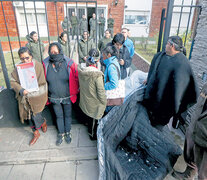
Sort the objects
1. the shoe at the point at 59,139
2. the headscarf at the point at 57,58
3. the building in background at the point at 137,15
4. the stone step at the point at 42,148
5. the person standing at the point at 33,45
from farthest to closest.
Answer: the building in background at the point at 137,15, the person standing at the point at 33,45, the shoe at the point at 59,139, the stone step at the point at 42,148, the headscarf at the point at 57,58

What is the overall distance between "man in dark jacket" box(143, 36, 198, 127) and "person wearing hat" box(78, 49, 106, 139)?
2.34 ft

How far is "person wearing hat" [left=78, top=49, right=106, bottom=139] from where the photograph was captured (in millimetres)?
2270

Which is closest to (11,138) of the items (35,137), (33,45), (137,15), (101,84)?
(35,137)

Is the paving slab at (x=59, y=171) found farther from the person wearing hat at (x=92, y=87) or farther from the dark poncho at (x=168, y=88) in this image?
the dark poncho at (x=168, y=88)

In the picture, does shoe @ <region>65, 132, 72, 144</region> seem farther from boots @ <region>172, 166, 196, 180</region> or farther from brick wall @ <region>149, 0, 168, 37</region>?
brick wall @ <region>149, 0, 168, 37</region>

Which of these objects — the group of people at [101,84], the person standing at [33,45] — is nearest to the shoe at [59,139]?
the group of people at [101,84]

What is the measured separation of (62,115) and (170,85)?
182 cm

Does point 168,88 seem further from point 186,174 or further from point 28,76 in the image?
point 28,76

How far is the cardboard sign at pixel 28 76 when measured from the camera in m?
2.37

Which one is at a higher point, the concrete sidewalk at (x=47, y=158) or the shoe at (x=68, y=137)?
the shoe at (x=68, y=137)

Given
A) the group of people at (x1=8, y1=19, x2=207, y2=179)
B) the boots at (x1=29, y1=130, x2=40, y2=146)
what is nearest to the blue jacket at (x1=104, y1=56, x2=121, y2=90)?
the group of people at (x1=8, y1=19, x2=207, y2=179)

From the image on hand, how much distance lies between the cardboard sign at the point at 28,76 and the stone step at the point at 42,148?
1.04m

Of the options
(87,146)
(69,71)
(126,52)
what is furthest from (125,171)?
(126,52)

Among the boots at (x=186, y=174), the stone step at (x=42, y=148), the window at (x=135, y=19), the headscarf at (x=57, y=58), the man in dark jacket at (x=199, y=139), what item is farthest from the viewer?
the window at (x=135, y=19)
